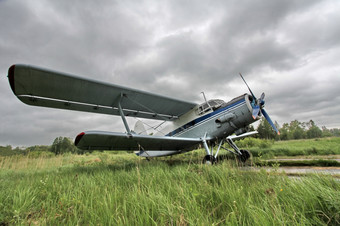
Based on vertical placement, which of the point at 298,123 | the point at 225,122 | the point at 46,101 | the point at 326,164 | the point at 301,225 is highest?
the point at 298,123

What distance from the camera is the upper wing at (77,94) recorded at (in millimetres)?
3963

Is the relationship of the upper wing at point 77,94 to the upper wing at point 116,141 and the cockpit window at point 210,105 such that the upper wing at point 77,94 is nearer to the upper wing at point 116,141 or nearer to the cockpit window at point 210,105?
the cockpit window at point 210,105

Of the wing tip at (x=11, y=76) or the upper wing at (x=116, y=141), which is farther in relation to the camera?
the upper wing at (x=116, y=141)

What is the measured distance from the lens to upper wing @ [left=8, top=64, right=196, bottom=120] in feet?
13.0

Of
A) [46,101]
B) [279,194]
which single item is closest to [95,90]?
[46,101]

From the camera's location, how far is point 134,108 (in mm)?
6930

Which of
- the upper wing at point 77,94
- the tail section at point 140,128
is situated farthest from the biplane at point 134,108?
the tail section at point 140,128

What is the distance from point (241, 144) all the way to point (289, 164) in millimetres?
10034

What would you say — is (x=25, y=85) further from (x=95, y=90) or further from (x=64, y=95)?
(x=95, y=90)

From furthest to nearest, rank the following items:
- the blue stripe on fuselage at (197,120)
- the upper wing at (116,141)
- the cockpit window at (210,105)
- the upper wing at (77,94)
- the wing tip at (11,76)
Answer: the cockpit window at (210,105), the blue stripe on fuselage at (197,120), the upper wing at (77,94), the upper wing at (116,141), the wing tip at (11,76)

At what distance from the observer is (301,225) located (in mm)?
933

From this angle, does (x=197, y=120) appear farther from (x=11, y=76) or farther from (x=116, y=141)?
(x=11, y=76)

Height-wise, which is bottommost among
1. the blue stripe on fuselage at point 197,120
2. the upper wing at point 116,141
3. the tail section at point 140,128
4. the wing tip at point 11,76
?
the upper wing at point 116,141

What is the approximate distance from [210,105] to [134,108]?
143 inches
